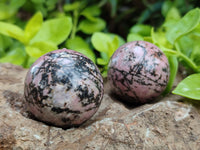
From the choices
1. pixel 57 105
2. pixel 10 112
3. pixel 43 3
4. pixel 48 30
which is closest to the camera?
pixel 57 105

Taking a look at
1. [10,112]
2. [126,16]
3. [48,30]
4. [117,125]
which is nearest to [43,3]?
[48,30]

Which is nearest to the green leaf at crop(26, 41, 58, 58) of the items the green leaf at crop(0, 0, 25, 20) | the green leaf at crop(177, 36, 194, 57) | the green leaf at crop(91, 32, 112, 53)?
the green leaf at crop(91, 32, 112, 53)

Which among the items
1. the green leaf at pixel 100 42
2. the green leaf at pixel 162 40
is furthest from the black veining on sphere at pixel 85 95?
the green leaf at pixel 162 40

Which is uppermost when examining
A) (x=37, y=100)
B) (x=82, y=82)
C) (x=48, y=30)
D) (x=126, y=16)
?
(x=82, y=82)

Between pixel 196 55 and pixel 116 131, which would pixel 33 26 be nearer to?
pixel 116 131

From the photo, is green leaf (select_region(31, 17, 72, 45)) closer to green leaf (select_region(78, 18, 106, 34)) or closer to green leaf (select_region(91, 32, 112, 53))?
green leaf (select_region(91, 32, 112, 53))

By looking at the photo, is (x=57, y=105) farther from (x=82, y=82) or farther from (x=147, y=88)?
(x=147, y=88)

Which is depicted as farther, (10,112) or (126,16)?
(126,16)
